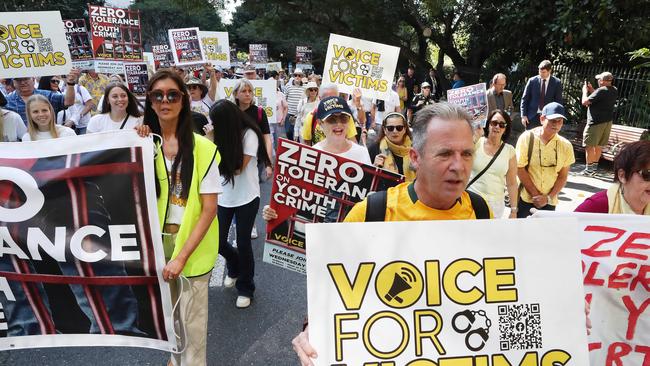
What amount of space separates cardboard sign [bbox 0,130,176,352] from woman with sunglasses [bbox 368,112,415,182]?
6.54 ft

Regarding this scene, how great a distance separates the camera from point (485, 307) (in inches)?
62.2

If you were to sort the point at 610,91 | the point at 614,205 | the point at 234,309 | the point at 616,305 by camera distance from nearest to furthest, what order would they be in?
the point at 616,305 → the point at 614,205 → the point at 234,309 → the point at 610,91

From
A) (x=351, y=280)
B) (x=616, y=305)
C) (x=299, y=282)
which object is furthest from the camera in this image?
(x=299, y=282)

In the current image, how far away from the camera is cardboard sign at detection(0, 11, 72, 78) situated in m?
5.95

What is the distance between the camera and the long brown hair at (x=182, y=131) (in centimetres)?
248

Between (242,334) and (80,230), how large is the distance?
156cm

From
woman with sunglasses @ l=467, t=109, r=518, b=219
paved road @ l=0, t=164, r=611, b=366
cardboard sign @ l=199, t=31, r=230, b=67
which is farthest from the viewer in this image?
cardboard sign @ l=199, t=31, r=230, b=67

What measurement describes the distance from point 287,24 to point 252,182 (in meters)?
22.7

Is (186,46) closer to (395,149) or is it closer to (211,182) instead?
(395,149)

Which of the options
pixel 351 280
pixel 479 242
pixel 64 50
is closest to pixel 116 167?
pixel 351 280

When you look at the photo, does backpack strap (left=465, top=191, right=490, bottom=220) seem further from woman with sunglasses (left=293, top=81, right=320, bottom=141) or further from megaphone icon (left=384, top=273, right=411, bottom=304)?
woman with sunglasses (left=293, top=81, right=320, bottom=141)

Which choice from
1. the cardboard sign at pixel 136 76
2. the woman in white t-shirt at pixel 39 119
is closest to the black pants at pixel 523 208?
the woman in white t-shirt at pixel 39 119

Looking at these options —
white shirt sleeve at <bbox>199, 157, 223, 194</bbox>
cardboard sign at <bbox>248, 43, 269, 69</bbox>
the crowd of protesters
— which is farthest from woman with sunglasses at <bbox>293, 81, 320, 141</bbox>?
cardboard sign at <bbox>248, 43, 269, 69</bbox>

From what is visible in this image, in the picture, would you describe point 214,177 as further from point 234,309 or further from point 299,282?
point 299,282
